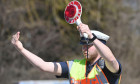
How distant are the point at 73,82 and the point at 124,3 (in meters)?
14.6

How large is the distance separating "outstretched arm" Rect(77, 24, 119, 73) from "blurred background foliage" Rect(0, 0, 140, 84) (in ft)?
18.8

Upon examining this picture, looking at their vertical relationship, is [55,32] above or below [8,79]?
above

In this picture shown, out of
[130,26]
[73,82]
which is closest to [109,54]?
[73,82]

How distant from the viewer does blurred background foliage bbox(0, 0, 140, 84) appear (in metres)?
11.4

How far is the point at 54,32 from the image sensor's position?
13109 millimetres

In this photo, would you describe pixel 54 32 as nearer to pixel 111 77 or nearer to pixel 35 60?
pixel 35 60

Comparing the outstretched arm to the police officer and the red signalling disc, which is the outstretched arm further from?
the red signalling disc

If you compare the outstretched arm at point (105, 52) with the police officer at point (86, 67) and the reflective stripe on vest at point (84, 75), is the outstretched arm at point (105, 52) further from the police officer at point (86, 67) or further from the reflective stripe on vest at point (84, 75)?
the reflective stripe on vest at point (84, 75)

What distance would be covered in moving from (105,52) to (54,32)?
32.6ft

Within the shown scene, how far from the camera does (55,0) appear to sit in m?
12.2

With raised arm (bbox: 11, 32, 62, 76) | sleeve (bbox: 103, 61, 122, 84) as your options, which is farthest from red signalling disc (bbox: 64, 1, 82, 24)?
sleeve (bbox: 103, 61, 122, 84)

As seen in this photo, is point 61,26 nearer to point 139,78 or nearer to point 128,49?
point 128,49

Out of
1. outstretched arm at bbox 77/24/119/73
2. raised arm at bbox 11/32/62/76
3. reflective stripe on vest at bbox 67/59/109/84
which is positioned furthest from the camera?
reflective stripe on vest at bbox 67/59/109/84

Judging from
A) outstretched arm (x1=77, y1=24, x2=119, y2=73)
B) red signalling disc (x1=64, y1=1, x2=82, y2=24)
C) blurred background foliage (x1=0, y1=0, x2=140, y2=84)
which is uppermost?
red signalling disc (x1=64, y1=1, x2=82, y2=24)
